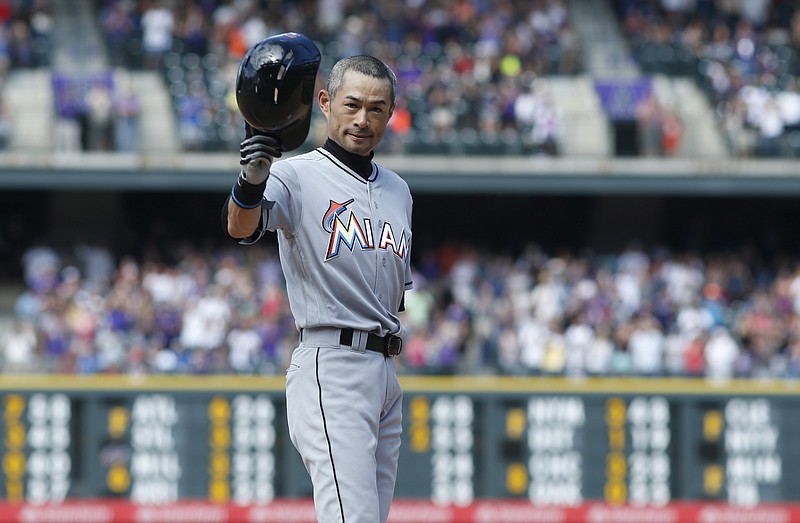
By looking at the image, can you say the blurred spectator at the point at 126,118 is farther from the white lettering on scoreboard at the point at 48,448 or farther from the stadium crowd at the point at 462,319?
the white lettering on scoreboard at the point at 48,448

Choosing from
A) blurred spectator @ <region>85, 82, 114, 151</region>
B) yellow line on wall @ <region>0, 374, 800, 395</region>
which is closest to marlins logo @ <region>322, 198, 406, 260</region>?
yellow line on wall @ <region>0, 374, 800, 395</region>

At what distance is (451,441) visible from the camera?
487 inches

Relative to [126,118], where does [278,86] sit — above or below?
below

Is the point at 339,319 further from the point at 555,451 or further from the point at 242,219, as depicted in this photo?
the point at 555,451

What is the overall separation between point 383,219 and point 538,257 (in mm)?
12819

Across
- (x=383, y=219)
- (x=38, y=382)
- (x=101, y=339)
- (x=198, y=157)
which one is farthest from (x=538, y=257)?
(x=383, y=219)

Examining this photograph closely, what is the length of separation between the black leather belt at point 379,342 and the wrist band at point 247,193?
570 mm

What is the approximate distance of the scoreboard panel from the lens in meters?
12.3

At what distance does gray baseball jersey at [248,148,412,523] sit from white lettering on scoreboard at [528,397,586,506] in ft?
26.1

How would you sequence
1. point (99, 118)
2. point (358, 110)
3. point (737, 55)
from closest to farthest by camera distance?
point (358, 110)
point (99, 118)
point (737, 55)

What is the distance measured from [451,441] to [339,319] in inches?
317

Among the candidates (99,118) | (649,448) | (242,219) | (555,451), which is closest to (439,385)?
(555,451)

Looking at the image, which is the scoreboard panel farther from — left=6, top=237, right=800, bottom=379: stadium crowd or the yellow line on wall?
left=6, top=237, right=800, bottom=379: stadium crowd

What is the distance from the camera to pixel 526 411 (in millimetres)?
12422
